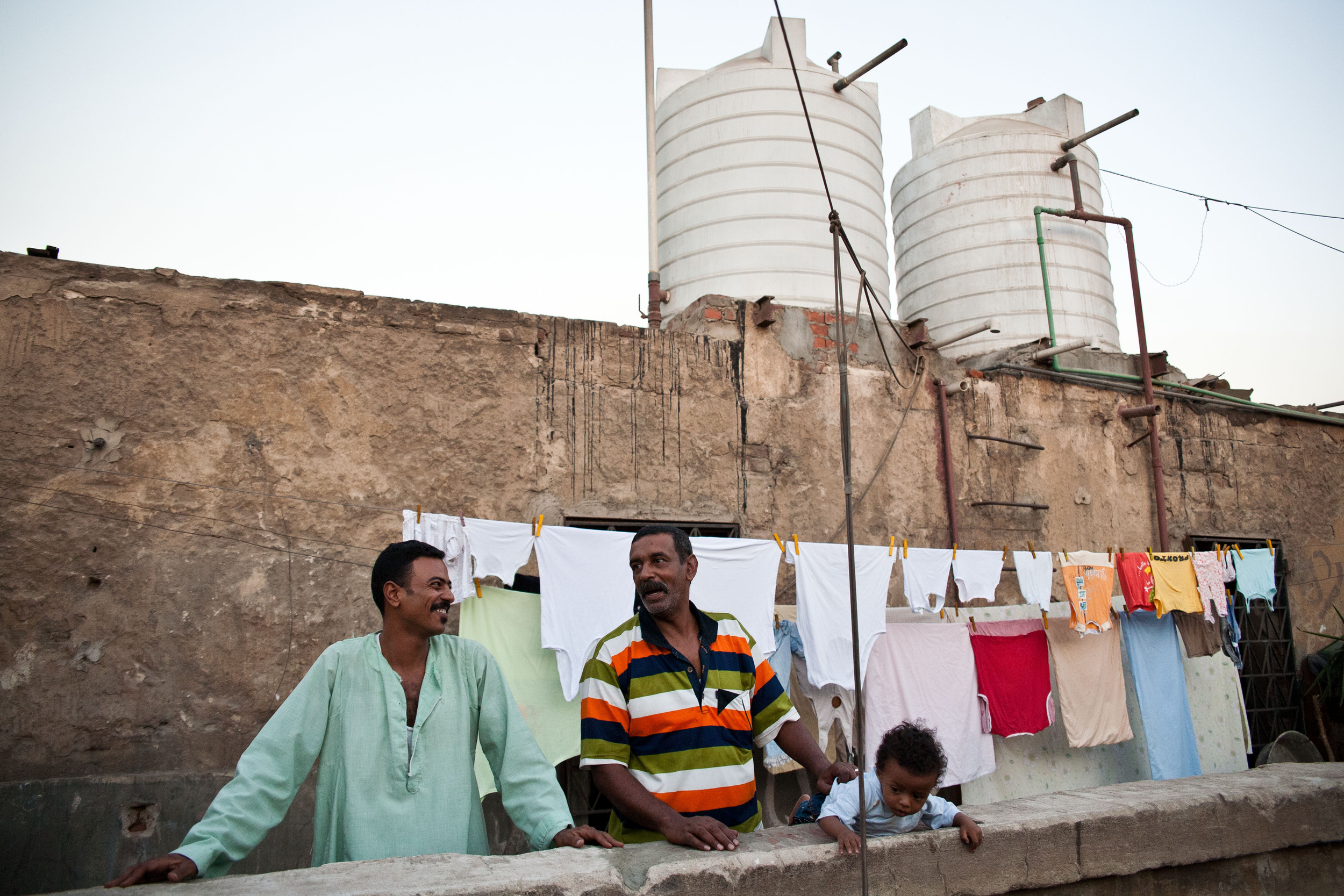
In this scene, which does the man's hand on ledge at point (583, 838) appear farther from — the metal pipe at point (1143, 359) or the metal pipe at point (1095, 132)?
the metal pipe at point (1095, 132)

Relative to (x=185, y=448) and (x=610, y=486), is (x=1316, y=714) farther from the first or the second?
(x=185, y=448)

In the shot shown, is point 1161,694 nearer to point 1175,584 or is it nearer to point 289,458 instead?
point 1175,584

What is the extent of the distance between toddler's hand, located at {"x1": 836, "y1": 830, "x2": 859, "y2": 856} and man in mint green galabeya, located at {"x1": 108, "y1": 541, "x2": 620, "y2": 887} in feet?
2.16

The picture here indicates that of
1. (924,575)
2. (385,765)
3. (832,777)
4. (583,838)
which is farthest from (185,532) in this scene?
(924,575)

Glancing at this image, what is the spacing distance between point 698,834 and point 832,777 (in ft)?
1.90

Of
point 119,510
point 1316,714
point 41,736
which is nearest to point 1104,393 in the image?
point 1316,714

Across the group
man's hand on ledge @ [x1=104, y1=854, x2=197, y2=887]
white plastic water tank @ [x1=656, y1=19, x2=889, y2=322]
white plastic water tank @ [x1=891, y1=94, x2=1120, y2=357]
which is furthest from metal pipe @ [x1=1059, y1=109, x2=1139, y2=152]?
man's hand on ledge @ [x1=104, y1=854, x2=197, y2=887]

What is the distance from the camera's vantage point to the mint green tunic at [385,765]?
2.44 metres

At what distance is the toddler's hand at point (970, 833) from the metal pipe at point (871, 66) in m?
8.64

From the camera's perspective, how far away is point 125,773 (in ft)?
15.7

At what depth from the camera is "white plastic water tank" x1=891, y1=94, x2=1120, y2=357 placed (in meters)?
11.2

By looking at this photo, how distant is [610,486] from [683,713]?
3.49 metres

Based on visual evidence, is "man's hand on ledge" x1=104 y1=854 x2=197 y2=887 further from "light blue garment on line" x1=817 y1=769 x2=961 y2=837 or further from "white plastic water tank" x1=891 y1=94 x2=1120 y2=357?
"white plastic water tank" x1=891 y1=94 x2=1120 y2=357

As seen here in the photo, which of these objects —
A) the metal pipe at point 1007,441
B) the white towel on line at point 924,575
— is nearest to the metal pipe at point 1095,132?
the metal pipe at point 1007,441
